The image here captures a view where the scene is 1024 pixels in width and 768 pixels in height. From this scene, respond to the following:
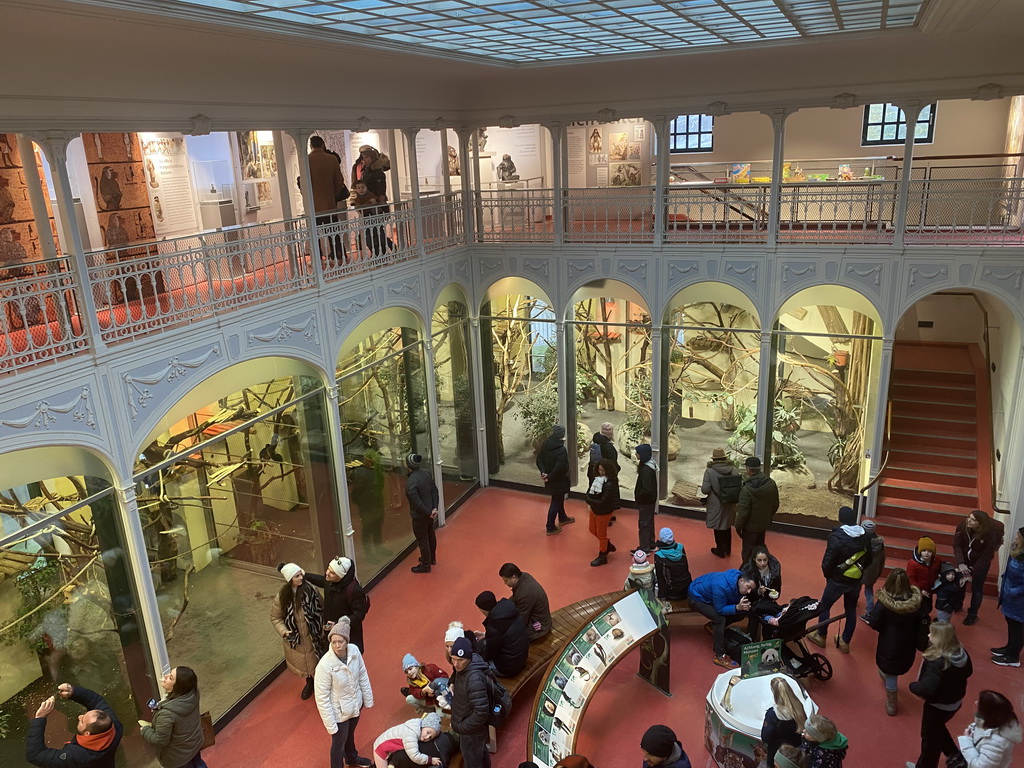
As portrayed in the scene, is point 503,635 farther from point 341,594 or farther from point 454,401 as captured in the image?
point 454,401

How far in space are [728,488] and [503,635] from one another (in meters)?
4.90

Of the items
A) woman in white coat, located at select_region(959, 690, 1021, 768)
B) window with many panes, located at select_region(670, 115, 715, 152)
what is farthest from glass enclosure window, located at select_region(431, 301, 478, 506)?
window with many panes, located at select_region(670, 115, 715, 152)

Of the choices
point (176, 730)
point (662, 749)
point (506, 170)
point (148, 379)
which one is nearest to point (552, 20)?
point (148, 379)

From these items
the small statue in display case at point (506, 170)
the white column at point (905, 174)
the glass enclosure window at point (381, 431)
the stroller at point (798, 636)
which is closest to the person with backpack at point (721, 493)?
the stroller at point (798, 636)

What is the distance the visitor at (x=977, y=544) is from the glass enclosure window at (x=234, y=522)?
8.41 meters

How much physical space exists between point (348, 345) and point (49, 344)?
453 centimetres

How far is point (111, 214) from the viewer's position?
1032 centimetres

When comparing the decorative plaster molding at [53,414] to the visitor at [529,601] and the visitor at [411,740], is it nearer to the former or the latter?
the visitor at [411,740]

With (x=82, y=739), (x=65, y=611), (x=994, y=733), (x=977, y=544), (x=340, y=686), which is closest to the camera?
(x=994, y=733)

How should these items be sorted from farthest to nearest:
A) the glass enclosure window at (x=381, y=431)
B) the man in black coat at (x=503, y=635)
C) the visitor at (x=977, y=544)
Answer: the glass enclosure window at (x=381, y=431) < the visitor at (x=977, y=544) < the man in black coat at (x=503, y=635)

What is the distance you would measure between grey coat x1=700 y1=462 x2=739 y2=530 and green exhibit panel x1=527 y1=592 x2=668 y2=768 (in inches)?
136

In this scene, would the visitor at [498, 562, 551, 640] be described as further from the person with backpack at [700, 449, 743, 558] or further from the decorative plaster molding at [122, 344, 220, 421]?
the decorative plaster molding at [122, 344, 220, 421]

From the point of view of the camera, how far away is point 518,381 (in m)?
14.6

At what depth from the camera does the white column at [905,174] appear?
34.7 ft
